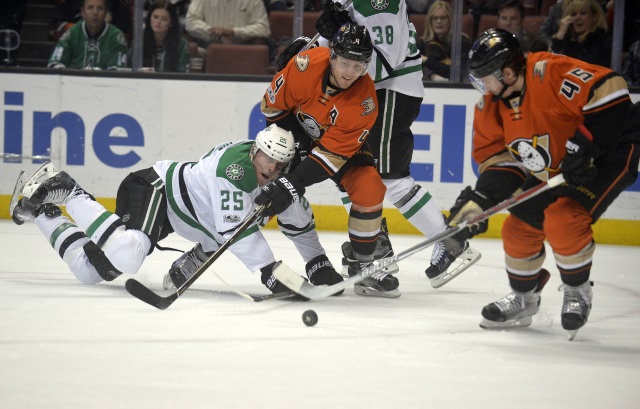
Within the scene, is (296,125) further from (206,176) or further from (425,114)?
(425,114)

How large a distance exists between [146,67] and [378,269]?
3.16m

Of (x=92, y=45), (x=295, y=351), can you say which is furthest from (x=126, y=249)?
(x=92, y=45)

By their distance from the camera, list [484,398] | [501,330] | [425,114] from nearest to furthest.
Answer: [484,398] → [501,330] → [425,114]

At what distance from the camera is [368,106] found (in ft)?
12.1

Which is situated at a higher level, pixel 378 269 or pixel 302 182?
pixel 302 182

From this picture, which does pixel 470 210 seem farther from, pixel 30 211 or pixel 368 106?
pixel 30 211

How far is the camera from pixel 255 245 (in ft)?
11.4

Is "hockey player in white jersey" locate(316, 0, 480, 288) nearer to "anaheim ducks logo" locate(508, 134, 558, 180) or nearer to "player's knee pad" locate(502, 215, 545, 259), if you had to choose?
"player's knee pad" locate(502, 215, 545, 259)

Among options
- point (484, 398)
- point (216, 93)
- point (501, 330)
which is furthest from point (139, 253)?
point (216, 93)

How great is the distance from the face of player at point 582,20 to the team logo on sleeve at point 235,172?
2962 mm

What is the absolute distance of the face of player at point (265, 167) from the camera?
356 cm

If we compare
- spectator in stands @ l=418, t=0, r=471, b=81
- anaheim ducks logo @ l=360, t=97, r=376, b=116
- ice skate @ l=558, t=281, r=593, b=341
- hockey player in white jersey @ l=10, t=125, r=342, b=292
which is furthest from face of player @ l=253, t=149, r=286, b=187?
spectator in stands @ l=418, t=0, r=471, b=81

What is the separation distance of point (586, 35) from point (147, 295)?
347 cm

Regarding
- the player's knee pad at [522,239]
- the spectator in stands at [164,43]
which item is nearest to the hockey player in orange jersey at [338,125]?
the player's knee pad at [522,239]
